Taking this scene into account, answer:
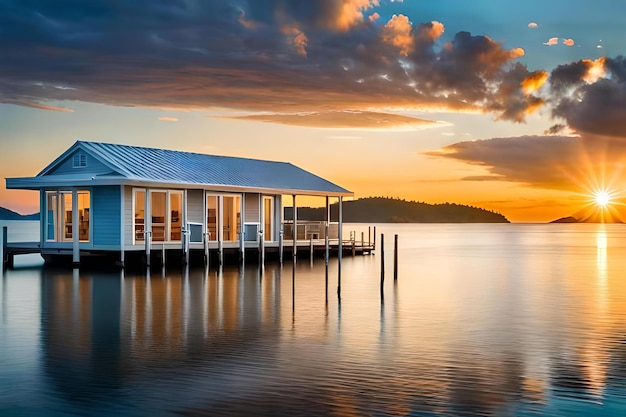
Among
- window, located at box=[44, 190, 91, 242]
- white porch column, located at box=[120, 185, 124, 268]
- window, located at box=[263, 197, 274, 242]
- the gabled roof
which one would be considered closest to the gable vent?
the gabled roof

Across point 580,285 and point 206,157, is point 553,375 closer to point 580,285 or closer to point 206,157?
point 580,285

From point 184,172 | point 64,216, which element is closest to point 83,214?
point 64,216

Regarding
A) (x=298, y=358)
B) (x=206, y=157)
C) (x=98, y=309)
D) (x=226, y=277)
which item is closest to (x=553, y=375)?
(x=298, y=358)

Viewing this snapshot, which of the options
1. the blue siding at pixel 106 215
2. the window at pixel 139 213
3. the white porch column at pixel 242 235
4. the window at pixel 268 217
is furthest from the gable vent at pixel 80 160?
the window at pixel 268 217

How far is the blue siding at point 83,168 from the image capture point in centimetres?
3844

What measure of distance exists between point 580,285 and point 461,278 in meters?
5.95

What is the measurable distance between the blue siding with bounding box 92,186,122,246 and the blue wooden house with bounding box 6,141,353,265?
0.15 ft

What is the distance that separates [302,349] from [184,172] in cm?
2516

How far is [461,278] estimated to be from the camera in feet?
134

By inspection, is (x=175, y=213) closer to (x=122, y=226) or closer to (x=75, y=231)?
(x=122, y=226)

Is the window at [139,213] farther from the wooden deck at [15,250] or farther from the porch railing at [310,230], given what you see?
the porch railing at [310,230]

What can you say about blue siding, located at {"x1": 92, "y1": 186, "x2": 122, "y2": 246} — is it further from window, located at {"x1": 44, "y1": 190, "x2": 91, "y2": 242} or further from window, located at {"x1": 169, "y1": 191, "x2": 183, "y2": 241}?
window, located at {"x1": 169, "y1": 191, "x2": 183, "y2": 241}

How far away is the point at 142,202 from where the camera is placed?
127ft

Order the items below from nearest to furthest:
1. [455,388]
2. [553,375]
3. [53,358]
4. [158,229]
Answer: [455,388], [553,375], [53,358], [158,229]
